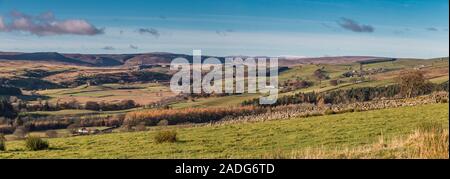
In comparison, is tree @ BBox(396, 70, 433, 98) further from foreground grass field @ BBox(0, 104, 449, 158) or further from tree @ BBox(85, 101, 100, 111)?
tree @ BBox(85, 101, 100, 111)

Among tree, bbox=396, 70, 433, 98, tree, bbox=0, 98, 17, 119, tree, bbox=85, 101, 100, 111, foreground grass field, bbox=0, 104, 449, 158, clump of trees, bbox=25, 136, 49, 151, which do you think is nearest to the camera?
foreground grass field, bbox=0, 104, 449, 158

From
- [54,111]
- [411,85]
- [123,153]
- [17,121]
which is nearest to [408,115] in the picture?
[123,153]

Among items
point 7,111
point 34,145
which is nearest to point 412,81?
point 34,145

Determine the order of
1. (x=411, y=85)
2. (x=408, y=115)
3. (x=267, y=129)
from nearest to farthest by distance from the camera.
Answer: (x=267, y=129) → (x=408, y=115) → (x=411, y=85)

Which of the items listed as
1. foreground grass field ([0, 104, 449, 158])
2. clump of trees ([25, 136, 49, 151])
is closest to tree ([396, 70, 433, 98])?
foreground grass field ([0, 104, 449, 158])

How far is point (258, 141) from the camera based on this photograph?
27062 millimetres

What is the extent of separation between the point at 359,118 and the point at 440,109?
22.0 feet

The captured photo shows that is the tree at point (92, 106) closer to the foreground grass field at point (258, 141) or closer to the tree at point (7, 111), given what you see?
the tree at point (7, 111)

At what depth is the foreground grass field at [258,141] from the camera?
22.8m

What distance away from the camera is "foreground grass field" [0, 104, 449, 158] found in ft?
74.9

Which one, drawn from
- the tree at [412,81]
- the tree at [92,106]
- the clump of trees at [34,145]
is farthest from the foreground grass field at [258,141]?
the tree at [92,106]
